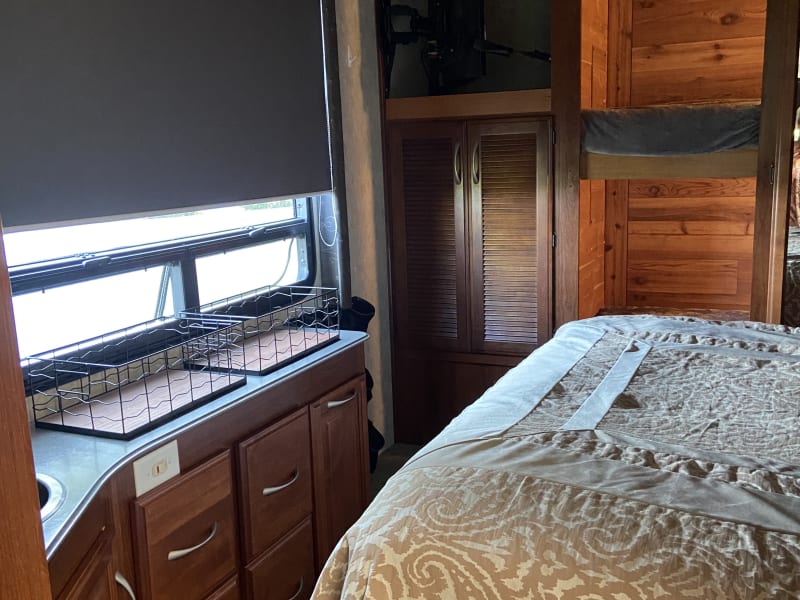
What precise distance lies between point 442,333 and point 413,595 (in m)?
2.33

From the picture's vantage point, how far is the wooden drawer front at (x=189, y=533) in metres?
1.70

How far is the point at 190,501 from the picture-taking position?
183 centimetres

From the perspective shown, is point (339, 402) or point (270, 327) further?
point (270, 327)

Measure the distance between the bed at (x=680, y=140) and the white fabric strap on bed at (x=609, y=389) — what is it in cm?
108

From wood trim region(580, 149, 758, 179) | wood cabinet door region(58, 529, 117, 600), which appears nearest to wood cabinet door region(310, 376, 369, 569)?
wood cabinet door region(58, 529, 117, 600)

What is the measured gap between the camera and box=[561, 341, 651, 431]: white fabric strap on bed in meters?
1.46

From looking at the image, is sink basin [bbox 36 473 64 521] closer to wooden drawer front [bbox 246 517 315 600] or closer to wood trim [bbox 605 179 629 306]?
wooden drawer front [bbox 246 517 315 600]

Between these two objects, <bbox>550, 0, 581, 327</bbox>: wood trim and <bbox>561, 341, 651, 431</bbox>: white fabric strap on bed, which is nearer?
<bbox>561, 341, 651, 431</bbox>: white fabric strap on bed

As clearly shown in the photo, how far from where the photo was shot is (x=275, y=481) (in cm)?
215

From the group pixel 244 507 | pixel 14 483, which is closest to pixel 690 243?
pixel 244 507

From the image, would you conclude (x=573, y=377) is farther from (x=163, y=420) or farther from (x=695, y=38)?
(x=695, y=38)

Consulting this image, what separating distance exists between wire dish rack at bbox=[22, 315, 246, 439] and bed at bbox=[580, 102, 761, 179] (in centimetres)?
158

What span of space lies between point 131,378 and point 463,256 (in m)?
1.61

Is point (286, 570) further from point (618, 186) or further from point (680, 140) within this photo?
point (618, 186)
